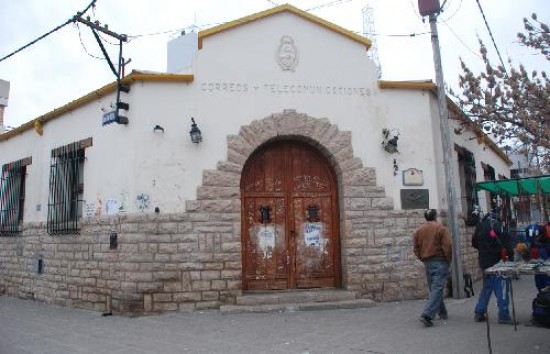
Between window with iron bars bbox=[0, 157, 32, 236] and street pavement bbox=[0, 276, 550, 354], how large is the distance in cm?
432

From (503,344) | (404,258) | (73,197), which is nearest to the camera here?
(503,344)

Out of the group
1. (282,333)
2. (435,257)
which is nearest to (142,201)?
(282,333)

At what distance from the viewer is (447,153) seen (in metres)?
8.97

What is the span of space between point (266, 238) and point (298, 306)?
1.41 m

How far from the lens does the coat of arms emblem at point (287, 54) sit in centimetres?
894

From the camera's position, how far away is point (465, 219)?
1062cm

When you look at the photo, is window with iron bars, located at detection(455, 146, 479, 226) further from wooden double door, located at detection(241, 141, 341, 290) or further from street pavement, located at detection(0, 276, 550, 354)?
wooden double door, located at detection(241, 141, 341, 290)

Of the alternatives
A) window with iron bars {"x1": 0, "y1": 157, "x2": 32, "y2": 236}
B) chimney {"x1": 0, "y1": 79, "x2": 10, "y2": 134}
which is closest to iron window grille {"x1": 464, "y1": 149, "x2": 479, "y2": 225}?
window with iron bars {"x1": 0, "y1": 157, "x2": 32, "y2": 236}

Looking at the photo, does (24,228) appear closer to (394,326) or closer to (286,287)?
(286,287)

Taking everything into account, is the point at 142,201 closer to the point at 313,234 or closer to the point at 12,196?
the point at 313,234

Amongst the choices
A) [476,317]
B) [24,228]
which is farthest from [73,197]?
[476,317]

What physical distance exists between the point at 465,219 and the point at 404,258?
2.59 m

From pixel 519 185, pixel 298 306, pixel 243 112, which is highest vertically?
pixel 243 112

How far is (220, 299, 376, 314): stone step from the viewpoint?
780 cm
